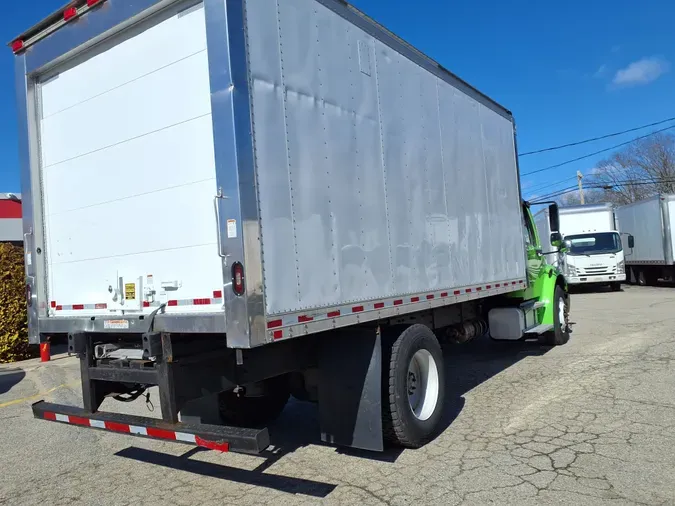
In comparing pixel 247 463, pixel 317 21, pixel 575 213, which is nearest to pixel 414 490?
pixel 247 463

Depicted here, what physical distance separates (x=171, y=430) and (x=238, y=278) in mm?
1217

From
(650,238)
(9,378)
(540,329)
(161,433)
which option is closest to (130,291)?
(161,433)

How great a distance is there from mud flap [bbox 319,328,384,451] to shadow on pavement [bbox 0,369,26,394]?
648 cm

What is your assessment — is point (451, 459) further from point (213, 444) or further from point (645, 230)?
point (645, 230)

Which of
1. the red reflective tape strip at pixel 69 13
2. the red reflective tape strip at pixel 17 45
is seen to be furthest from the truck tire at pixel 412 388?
the red reflective tape strip at pixel 17 45

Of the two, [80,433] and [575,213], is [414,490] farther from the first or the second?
[575,213]

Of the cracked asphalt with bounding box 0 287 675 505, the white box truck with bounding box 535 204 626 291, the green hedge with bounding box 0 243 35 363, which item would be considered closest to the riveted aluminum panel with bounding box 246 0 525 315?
the cracked asphalt with bounding box 0 287 675 505

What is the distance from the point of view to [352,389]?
4.50 metres

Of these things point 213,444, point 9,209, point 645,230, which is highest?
point 9,209

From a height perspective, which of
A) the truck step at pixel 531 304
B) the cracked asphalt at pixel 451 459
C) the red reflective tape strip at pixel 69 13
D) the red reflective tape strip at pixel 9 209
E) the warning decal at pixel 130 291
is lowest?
the cracked asphalt at pixel 451 459

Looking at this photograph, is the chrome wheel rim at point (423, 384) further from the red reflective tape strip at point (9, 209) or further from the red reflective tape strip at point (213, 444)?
the red reflective tape strip at point (9, 209)

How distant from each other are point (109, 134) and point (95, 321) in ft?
4.81

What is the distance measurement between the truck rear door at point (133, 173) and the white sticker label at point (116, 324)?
0.12m

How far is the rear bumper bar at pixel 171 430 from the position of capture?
11.5ft
